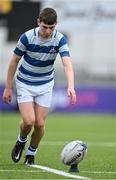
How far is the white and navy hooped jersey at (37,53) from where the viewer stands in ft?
37.4

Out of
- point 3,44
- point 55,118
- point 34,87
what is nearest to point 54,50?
point 34,87

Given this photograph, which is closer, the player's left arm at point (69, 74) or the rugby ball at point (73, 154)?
the player's left arm at point (69, 74)

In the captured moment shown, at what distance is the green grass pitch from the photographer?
1062cm

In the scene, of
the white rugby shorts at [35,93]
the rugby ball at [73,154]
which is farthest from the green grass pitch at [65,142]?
the white rugby shorts at [35,93]

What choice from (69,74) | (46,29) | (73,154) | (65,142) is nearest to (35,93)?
(69,74)

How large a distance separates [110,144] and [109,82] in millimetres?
17980

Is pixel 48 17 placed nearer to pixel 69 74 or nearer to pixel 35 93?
pixel 69 74

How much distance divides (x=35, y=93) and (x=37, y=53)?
2.06 ft

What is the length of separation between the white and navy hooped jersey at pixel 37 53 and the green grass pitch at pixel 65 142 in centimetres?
136

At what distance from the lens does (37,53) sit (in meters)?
11.5

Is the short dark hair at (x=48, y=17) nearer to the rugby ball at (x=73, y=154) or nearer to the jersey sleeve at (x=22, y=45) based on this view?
the jersey sleeve at (x=22, y=45)

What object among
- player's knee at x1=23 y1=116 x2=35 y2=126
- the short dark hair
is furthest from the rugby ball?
the short dark hair

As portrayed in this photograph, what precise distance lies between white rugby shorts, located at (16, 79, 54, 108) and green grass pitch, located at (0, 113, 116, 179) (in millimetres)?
994

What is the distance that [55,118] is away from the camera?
28.3m
